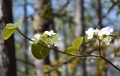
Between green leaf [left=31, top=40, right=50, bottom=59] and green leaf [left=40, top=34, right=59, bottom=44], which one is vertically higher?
green leaf [left=40, top=34, right=59, bottom=44]

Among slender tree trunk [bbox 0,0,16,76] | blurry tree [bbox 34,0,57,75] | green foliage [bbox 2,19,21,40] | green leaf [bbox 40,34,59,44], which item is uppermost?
blurry tree [bbox 34,0,57,75]

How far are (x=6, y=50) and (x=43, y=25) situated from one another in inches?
65.5

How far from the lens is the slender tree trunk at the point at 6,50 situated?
1.46 metres

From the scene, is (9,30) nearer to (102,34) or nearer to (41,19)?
(102,34)

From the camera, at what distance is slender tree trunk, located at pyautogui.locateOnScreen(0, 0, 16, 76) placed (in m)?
1.46

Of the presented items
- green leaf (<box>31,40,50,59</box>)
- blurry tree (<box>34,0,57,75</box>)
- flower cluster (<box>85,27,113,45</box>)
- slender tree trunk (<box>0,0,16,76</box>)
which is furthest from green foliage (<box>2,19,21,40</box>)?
blurry tree (<box>34,0,57,75</box>)

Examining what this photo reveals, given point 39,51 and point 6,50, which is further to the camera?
point 6,50

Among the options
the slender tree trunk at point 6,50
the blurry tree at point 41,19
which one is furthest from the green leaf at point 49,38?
the blurry tree at point 41,19

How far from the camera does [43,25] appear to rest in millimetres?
3148

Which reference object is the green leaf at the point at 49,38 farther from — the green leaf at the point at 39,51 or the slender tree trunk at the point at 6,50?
the slender tree trunk at the point at 6,50

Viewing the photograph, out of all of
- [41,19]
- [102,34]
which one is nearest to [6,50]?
[102,34]

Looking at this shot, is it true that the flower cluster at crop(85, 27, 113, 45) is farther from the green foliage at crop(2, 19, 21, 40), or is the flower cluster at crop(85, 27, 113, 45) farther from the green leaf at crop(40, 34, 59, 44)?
the green foliage at crop(2, 19, 21, 40)

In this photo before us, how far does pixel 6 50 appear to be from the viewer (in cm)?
151

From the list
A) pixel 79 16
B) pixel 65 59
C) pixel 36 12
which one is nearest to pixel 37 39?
pixel 65 59
